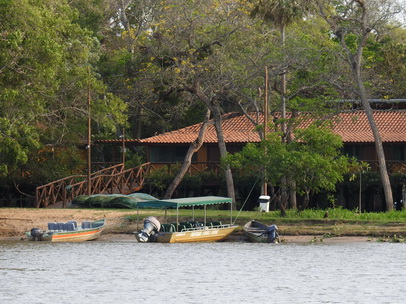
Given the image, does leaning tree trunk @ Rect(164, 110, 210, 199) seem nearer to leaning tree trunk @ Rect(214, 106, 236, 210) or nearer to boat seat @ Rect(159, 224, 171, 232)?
leaning tree trunk @ Rect(214, 106, 236, 210)

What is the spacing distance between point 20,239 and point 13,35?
9328 mm

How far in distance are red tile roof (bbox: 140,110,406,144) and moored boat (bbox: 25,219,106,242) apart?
1483 cm

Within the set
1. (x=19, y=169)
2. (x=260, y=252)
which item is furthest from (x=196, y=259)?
(x=19, y=169)

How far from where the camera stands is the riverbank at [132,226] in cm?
4019

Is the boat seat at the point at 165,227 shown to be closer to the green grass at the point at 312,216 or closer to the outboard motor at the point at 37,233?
the green grass at the point at 312,216

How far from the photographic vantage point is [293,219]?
1640 inches

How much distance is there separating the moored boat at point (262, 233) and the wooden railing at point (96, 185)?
13147 millimetres

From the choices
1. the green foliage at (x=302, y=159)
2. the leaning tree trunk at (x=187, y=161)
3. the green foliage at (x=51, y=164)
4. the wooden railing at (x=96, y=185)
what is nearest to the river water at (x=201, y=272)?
the green foliage at (x=302, y=159)

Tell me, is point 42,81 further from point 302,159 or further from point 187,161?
point 302,159

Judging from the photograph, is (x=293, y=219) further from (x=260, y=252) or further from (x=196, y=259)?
(x=196, y=259)

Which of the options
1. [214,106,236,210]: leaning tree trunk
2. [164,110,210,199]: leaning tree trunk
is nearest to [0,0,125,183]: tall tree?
[164,110,210,199]: leaning tree trunk

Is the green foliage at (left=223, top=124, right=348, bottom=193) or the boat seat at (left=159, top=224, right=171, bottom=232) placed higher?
the green foliage at (left=223, top=124, right=348, bottom=193)

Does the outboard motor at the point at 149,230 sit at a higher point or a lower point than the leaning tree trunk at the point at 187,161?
lower

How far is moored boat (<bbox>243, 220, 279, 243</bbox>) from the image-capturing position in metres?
39.7
